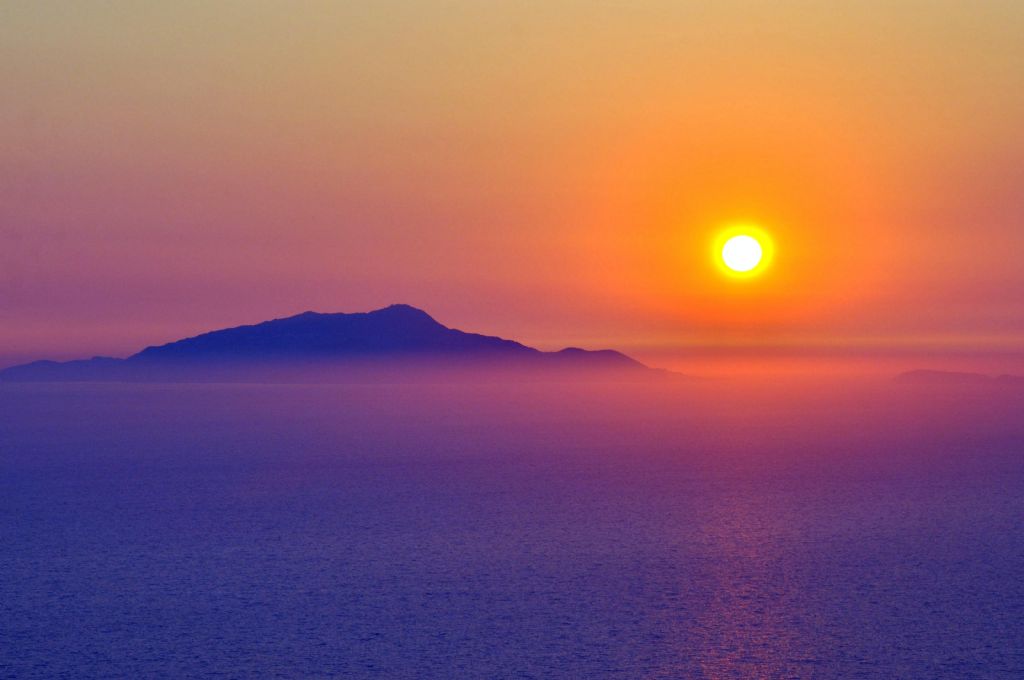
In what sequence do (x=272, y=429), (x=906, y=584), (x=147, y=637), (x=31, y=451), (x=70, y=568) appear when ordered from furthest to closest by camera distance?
(x=272, y=429) → (x=31, y=451) → (x=70, y=568) → (x=906, y=584) → (x=147, y=637)

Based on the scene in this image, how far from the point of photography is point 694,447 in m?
37.8

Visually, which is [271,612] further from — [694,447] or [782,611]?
[694,447]

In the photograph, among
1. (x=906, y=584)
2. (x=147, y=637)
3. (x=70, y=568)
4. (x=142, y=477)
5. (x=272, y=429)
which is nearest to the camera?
(x=147, y=637)

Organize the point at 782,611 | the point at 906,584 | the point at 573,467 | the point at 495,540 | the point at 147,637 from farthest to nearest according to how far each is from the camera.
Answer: the point at 573,467
the point at 495,540
the point at 906,584
the point at 782,611
the point at 147,637

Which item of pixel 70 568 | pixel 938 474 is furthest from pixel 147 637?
pixel 938 474

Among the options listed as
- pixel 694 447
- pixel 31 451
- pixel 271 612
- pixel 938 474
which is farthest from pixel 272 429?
pixel 271 612

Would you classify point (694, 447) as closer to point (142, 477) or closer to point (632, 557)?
point (142, 477)

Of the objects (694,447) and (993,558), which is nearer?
(993,558)

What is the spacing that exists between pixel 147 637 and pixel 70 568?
4.17 m

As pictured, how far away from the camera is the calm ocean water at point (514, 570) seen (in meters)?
10.4

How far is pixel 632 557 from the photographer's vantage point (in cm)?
1527

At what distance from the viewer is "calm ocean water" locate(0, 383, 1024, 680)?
411 inches

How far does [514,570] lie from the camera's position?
14.3m

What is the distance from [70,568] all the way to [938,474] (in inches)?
871
